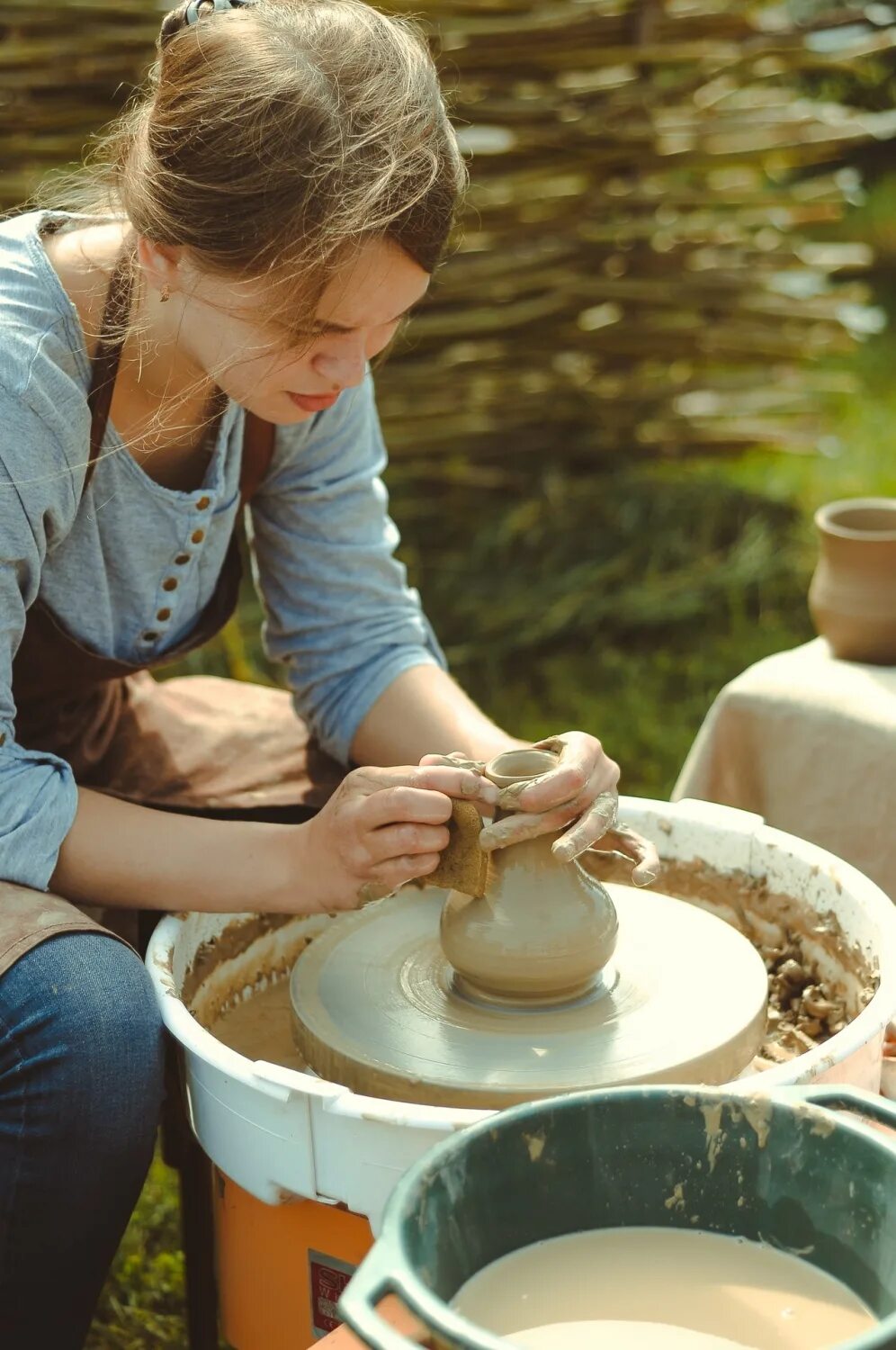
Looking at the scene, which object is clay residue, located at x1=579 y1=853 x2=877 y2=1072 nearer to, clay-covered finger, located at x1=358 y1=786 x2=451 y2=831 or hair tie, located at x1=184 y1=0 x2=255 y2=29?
clay-covered finger, located at x1=358 y1=786 x2=451 y2=831

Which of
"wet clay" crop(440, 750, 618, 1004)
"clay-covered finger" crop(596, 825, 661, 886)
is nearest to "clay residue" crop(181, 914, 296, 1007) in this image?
"wet clay" crop(440, 750, 618, 1004)

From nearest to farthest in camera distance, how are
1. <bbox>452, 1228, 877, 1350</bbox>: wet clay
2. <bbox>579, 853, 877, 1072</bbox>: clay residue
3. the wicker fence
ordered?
<bbox>452, 1228, 877, 1350</bbox>: wet clay → <bbox>579, 853, 877, 1072</bbox>: clay residue → the wicker fence

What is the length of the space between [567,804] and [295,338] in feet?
1.73

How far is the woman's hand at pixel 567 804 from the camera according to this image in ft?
4.69

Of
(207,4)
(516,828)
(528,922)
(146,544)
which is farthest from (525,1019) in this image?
(207,4)

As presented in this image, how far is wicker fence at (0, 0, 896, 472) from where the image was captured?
395 centimetres

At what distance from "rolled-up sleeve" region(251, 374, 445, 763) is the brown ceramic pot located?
0.61 metres

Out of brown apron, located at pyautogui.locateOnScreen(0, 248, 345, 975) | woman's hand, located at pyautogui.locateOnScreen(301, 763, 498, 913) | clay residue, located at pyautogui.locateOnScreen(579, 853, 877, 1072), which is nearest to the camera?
woman's hand, located at pyautogui.locateOnScreen(301, 763, 498, 913)

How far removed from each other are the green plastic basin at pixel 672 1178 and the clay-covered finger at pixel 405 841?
0.39 m

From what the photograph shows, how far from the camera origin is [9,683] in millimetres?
1515

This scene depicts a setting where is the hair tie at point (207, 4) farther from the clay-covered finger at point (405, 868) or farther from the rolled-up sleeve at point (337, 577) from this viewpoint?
the clay-covered finger at point (405, 868)

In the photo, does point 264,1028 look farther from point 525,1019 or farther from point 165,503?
point 165,503

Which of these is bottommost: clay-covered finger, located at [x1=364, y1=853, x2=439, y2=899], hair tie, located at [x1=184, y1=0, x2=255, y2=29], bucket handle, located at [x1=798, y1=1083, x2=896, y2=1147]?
clay-covered finger, located at [x1=364, y1=853, x2=439, y2=899]

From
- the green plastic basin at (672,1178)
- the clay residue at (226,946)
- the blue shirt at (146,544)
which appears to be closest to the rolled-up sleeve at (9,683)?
the blue shirt at (146,544)
